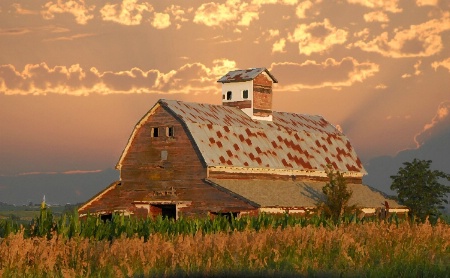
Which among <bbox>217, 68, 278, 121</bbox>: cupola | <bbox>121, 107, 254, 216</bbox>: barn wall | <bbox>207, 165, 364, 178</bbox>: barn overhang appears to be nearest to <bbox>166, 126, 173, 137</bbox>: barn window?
<bbox>121, 107, 254, 216</bbox>: barn wall

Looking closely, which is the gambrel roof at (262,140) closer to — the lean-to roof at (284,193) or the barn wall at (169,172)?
the barn wall at (169,172)

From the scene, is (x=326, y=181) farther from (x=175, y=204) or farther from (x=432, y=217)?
(x=175, y=204)

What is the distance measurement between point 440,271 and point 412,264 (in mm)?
1318

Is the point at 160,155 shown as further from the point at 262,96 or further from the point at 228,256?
the point at 228,256

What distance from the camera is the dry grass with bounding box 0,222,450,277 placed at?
16.9 meters

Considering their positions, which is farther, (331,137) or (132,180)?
(331,137)

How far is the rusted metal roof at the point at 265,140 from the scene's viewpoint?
45.3 meters

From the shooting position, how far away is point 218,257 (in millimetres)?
17906

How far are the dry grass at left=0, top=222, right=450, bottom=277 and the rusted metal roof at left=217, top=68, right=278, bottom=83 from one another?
106 feet

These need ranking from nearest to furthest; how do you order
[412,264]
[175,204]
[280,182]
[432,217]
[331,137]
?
[412,264], [175,204], [280,182], [432,217], [331,137]

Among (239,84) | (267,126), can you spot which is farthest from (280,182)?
(239,84)

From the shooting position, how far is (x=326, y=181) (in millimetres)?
52375

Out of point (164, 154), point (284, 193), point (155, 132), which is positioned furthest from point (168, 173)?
point (284, 193)

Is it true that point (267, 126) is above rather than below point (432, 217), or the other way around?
above
